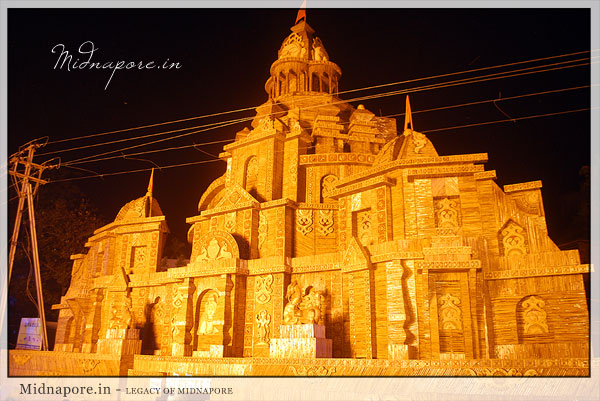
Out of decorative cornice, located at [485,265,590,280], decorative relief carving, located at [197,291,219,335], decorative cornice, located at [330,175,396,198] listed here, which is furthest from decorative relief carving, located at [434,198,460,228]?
decorative relief carving, located at [197,291,219,335]

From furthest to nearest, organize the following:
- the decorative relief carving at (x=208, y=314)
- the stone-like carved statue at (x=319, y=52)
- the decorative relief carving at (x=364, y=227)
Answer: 1. the stone-like carved statue at (x=319, y=52)
2. the decorative relief carving at (x=208, y=314)
3. the decorative relief carving at (x=364, y=227)

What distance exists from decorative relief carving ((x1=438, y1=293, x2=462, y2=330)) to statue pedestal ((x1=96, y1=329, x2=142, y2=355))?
1180cm

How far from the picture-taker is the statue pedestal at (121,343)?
18734 mm

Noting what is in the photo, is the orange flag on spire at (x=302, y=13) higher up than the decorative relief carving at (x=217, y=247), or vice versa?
the orange flag on spire at (x=302, y=13)

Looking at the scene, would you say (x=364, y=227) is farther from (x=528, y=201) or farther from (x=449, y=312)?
(x=528, y=201)

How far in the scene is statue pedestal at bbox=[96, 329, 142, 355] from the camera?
61.5ft

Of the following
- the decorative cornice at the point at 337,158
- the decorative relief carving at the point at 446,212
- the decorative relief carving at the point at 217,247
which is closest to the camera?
the decorative relief carving at the point at 446,212

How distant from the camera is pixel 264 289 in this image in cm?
1819

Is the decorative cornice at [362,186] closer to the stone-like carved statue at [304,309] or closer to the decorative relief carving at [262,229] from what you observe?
the decorative relief carving at [262,229]

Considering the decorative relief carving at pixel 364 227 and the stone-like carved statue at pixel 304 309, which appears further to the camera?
the decorative relief carving at pixel 364 227

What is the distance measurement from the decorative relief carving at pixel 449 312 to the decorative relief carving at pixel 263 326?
248 inches

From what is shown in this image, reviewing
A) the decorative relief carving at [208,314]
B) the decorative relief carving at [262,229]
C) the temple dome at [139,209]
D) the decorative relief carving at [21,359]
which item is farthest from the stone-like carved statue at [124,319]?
the decorative relief carving at [262,229]

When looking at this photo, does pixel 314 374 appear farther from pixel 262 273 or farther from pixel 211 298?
pixel 211 298

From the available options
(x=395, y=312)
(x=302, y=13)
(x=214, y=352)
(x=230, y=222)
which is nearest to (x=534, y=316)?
(x=395, y=312)
